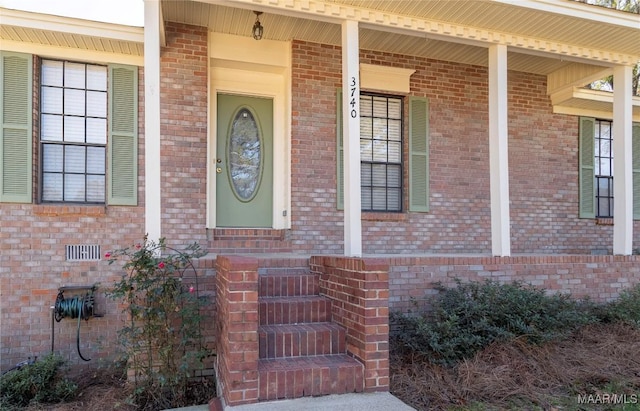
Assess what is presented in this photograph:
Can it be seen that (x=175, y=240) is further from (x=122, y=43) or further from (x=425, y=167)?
(x=425, y=167)

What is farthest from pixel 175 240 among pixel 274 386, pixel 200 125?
pixel 274 386

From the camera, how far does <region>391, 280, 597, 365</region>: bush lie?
407cm

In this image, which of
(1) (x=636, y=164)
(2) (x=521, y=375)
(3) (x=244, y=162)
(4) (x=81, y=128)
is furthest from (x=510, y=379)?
(1) (x=636, y=164)

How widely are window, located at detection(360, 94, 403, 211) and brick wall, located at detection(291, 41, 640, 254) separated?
24 cm

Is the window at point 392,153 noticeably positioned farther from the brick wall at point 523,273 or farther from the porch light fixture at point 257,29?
the porch light fixture at point 257,29

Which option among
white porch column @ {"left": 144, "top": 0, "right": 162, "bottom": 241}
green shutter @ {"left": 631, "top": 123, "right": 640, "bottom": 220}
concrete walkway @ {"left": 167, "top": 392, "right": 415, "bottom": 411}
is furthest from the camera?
green shutter @ {"left": 631, "top": 123, "right": 640, "bottom": 220}

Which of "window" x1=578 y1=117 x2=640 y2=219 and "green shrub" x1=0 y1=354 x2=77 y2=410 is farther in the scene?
"window" x1=578 y1=117 x2=640 y2=219

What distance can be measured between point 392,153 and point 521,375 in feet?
11.4

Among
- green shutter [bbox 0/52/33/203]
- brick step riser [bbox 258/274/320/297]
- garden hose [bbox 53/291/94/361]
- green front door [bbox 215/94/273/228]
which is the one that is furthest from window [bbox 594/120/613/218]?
green shutter [bbox 0/52/33/203]

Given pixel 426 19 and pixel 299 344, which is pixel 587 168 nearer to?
pixel 426 19

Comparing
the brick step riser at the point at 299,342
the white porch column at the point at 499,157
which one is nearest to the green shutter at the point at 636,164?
the white porch column at the point at 499,157

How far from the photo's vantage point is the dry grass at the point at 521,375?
11.4ft

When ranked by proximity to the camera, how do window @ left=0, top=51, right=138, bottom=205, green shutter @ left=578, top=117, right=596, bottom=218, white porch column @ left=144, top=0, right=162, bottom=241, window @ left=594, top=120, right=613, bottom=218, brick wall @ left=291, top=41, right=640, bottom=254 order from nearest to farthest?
1. white porch column @ left=144, top=0, right=162, bottom=241
2. window @ left=0, top=51, right=138, bottom=205
3. brick wall @ left=291, top=41, right=640, bottom=254
4. green shutter @ left=578, top=117, right=596, bottom=218
5. window @ left=594, top=120, right=613, bottom=218

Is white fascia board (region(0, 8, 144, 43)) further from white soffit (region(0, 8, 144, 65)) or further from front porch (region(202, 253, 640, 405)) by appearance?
front porch (region(202, 253, 640, 405))
